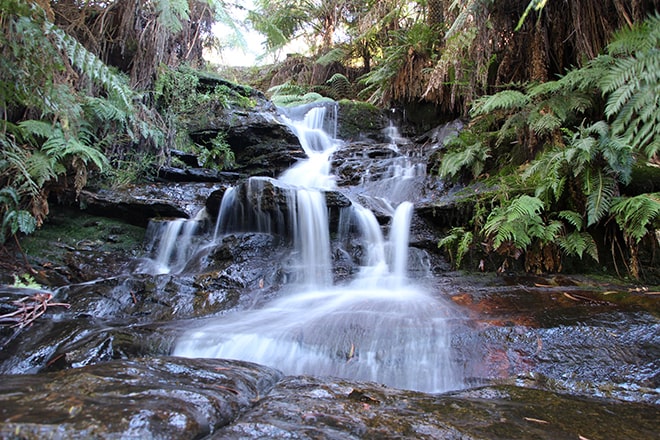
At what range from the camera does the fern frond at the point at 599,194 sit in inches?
136

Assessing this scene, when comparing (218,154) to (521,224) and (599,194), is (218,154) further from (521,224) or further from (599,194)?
(599,194)

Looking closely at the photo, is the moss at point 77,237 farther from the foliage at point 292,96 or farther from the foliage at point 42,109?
the foliage at point 292,96

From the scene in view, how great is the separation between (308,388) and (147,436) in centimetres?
90

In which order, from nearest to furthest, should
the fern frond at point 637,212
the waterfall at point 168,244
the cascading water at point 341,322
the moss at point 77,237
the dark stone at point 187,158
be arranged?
1. the cascading water at point 341,322
2. the fern frond at point 637,212
3. the moss at point 77,237
4. the waterfall at point 168,244
5. the dark stone at point 187,158

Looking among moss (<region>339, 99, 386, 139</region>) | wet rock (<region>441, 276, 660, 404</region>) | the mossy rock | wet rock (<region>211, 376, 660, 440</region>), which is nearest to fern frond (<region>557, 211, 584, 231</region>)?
wet rock (<region>441, 276, 660, 404</region>)

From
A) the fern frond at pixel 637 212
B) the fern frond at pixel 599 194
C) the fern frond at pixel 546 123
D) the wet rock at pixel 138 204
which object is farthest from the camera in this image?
the wet rock at pixel 138 204

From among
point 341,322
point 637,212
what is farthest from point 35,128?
point 637,212

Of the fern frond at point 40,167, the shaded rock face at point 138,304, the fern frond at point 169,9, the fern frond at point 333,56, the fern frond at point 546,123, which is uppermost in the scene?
the fern frond at point 333,56

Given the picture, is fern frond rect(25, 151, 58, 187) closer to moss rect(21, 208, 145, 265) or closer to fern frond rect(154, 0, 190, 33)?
moss rect(21, 208, 145, 265)

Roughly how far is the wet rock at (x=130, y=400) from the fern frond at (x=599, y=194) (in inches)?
137

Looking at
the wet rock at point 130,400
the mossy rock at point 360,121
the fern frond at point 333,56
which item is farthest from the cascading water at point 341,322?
the fern frond at point 333,56

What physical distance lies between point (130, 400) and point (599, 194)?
167 inches

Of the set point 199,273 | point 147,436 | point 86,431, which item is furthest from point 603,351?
point 199,273

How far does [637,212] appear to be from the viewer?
326 centimetres
